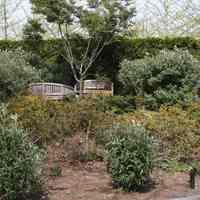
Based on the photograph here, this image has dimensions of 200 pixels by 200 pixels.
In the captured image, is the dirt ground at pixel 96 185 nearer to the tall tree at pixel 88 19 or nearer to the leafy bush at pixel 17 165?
the leafy bush at pixel 17 165

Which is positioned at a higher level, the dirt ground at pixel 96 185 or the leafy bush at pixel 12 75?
the leafy bush at pixel 12 75

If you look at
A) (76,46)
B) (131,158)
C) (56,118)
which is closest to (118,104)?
(56,118)

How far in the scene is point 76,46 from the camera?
57.8 feet

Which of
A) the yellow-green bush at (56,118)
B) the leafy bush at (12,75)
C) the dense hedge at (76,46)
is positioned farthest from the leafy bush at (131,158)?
the dense hedge at (76,46)

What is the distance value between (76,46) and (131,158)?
41.8 feet

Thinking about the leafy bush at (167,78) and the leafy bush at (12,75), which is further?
the leafy bush at (167,78)

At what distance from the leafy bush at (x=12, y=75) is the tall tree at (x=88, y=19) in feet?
12.7

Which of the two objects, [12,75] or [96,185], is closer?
[96,185]

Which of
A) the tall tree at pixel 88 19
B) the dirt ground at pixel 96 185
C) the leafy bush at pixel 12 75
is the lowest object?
the dirt ground at pixel 96 185

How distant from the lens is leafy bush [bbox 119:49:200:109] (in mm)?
11969

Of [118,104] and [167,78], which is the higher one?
[167,78]

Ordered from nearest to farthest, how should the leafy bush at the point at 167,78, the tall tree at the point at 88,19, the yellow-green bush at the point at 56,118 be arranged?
the yellow-green bush at the point at 56,118 → the leafy bush at the point at 167,78 → the tall tree at the point at 88,19

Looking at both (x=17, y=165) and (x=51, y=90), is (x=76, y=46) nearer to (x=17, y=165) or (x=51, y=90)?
(x=51, y=90)

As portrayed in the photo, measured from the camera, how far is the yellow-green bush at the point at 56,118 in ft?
23.6
